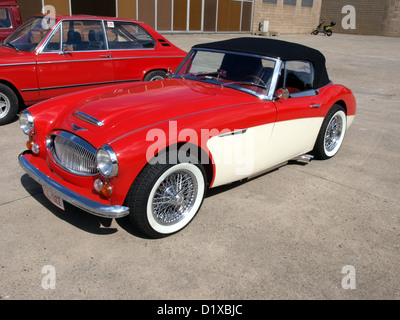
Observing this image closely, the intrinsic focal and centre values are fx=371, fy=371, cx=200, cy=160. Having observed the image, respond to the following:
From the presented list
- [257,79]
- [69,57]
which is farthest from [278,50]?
[69,57]

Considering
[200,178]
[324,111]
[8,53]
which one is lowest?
[200,178]

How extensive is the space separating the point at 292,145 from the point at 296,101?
0.48 metres

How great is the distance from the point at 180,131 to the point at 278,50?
1.75 meters

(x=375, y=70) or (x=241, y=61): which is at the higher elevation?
(x=241, y=61)

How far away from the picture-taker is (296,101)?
3977 millimetres

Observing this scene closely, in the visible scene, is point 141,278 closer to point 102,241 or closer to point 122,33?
point 102,241

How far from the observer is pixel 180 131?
2.95 m

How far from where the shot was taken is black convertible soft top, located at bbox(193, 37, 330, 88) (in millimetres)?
3936

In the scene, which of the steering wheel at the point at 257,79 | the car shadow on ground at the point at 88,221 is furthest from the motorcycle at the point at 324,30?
the car shadow on ground at the point at 88,221

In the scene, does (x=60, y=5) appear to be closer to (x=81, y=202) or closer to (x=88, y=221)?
(x=88, y=221)

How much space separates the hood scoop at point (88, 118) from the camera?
3.00 meters

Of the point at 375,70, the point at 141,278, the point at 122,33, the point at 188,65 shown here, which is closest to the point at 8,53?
the point at 122,33
